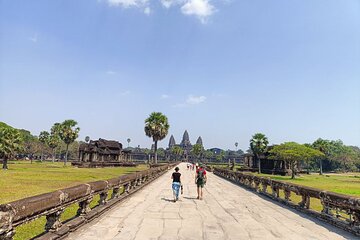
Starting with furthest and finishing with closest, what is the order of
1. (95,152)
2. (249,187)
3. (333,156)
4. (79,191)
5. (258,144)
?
1. (333,156)
2. (95,152)
3. (258,144)
4. (249,187)
5. (79,191)

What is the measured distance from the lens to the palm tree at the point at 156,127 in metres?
67.1

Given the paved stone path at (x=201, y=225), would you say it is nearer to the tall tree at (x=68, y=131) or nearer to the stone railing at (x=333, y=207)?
the stone railing at (x=333, y=207)

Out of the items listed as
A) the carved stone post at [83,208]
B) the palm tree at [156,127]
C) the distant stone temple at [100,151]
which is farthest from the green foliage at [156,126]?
the carved stone post at [83,208]

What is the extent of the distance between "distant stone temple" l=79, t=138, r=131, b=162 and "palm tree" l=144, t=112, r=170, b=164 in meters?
19.2

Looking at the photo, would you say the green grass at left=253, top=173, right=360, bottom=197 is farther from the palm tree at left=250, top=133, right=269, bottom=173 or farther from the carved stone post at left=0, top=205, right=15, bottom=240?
the carved stone post at left=0, top=205, right=15, bottom=240

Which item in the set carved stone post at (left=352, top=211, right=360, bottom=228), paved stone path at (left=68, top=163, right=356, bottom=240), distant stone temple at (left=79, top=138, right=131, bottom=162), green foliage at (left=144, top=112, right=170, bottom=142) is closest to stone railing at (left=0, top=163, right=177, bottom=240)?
paved stone path at (left=68, top=163, right=356, bottom=240)

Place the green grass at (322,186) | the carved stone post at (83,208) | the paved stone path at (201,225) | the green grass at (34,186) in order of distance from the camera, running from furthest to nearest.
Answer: the green grass at (322,186)
the green grass at (34,186)
the carved stone post at (83,208)
the paved stone path at (201,225)

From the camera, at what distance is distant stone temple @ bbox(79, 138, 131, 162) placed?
255ft

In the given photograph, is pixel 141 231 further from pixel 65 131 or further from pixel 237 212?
pixel 65 131

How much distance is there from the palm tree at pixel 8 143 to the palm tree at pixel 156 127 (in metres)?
26.7

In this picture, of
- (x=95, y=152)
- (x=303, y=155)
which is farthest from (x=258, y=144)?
(x=95, y=152)

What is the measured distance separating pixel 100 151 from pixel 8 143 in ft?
103

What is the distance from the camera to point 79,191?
8070mm

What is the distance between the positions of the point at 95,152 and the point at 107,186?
69.3m
